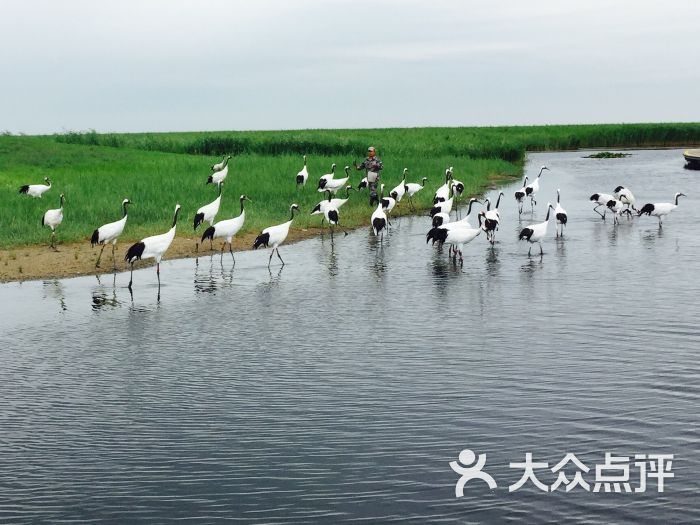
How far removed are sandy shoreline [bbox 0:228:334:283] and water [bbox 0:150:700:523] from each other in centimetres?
113

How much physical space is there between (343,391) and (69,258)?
13.1 metres

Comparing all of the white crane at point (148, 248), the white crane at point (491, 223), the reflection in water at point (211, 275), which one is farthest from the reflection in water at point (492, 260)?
the white crane at point (148, 248)

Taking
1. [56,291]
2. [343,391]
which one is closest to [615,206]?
[56,291]

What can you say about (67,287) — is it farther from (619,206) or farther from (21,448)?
(619,206)

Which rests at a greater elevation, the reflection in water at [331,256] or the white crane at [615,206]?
the white crane at [615,206]

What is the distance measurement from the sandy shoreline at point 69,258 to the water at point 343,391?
1133 millimetres

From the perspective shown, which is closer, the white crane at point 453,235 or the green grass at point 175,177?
the white crane at point 453,235

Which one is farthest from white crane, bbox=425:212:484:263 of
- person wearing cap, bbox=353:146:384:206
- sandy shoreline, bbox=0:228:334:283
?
person wearing cap, bbox=353:146:384:206

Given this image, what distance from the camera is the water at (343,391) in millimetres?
8164

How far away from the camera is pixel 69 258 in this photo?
2228cm

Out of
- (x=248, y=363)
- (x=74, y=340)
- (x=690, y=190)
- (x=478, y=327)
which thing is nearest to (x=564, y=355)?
(x=478, y=327)

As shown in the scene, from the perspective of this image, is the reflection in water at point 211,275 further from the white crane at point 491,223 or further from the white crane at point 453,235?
the white crane at point 491,223

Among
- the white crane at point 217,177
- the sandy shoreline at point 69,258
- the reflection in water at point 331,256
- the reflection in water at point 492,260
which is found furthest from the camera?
the white crane at point 217,177

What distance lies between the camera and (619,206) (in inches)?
1158
